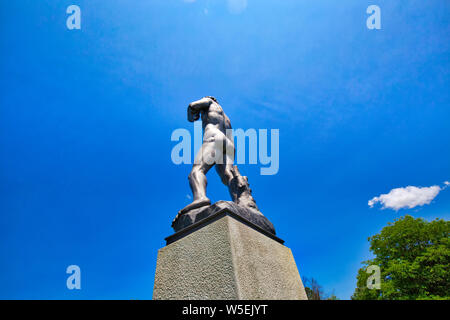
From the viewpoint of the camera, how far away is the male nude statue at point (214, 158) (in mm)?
3664

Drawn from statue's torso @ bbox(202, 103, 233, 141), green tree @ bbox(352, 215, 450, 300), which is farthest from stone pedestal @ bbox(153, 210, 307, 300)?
green tree @ bbox(352, 215, 450, 300)

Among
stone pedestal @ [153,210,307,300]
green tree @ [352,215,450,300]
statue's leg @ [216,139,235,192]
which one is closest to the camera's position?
stone pedestal @ [153,210,307,300]

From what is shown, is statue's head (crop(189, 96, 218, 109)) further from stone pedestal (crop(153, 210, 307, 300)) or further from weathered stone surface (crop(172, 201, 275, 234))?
stone pedestal (crop(153, 210, 307, 300))

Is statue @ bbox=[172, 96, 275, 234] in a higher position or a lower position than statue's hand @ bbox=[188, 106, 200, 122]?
lower

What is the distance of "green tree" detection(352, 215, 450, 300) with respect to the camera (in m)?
17.1

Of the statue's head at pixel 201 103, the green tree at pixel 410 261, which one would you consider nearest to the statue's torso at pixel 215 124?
the statue's head at pixel 201 103

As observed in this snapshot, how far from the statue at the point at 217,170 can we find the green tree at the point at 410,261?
19.4m

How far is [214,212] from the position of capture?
9.24ft

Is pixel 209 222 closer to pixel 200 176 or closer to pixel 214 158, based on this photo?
pixel 200 176

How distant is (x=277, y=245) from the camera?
3252mm

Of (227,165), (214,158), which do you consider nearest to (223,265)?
(214,158)

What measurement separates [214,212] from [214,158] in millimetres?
1489
